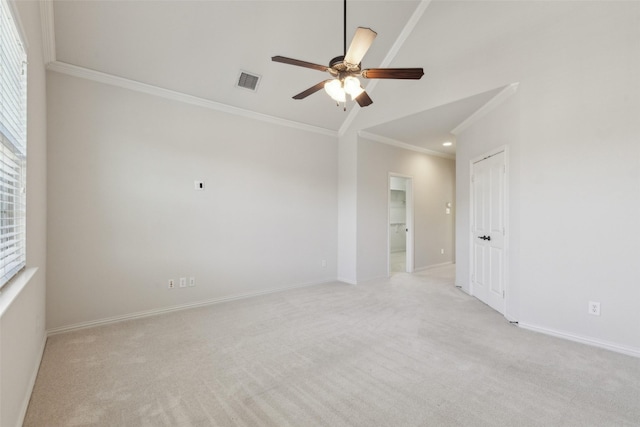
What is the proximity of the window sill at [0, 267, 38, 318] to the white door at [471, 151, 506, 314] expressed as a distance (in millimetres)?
4528

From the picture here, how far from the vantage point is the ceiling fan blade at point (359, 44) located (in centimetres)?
201

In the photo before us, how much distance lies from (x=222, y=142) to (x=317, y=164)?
1754mm

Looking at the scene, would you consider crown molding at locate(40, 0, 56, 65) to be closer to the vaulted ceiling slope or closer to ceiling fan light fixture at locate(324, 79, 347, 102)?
the vaulted ceiling slope

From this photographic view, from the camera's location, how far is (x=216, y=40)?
3.42 m

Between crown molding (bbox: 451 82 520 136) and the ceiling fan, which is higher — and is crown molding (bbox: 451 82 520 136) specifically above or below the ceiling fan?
above

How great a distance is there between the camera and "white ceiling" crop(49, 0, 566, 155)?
301 centimetres

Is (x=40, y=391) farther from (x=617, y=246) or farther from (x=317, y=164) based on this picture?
(x=617, y=246)

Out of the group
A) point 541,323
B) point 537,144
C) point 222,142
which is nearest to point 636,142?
point 537,144

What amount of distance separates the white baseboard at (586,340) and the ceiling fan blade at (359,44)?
10.9ft

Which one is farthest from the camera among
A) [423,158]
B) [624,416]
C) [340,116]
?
Result: [423,158]

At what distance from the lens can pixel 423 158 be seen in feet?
21.3

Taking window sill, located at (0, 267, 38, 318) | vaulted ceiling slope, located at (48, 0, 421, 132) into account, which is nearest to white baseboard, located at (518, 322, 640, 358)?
vaulted ceiling slope, located at (48, 0, 421, 132)

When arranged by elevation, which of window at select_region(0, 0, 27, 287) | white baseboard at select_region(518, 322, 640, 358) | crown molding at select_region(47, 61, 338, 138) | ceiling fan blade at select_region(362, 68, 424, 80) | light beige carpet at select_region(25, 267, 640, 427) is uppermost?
crown molding at select_region(47, 61, 338, 138)

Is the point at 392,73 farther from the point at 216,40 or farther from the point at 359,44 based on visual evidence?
the point at 216,40
